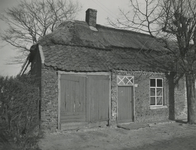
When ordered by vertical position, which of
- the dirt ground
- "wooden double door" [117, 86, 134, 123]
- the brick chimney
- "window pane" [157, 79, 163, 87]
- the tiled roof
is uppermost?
the brick chimney

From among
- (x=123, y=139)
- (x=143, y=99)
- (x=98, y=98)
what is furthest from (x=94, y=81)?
(x=143, y=99)

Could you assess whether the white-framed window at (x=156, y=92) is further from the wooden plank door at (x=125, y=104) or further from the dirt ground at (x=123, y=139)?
the dirt ground at (x=123, y=139)

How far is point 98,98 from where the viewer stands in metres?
9.98

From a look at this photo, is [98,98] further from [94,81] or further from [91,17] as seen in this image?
[91,17]

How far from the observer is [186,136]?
8.36 m

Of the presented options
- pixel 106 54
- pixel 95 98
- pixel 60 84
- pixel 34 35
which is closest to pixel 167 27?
pixel 106 54

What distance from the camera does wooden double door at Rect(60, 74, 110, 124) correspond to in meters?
9.08

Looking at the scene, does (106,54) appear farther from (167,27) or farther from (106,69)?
(167,27)

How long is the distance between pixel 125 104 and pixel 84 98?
2.72m

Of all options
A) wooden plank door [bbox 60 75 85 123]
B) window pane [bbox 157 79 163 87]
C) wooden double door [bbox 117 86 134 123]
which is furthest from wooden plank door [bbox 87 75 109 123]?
window pane [bbox 157 79 163 87]

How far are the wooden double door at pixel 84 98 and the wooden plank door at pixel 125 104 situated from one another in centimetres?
90

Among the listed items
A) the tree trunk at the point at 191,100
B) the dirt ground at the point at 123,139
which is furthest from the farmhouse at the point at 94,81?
the tree trunk at the point at 191,100

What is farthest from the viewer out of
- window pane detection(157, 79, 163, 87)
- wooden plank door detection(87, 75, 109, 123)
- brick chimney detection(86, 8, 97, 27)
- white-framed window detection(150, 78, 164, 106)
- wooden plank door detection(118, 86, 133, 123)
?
brick chimney detection(86, 8, 97, 27)

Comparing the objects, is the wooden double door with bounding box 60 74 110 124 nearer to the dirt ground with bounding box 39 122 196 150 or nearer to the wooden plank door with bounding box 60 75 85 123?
the wooden plank door with bounding box 60 75 85 123
